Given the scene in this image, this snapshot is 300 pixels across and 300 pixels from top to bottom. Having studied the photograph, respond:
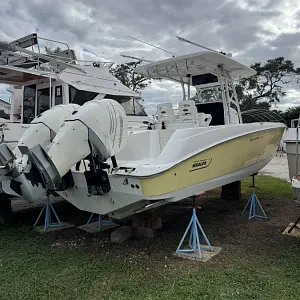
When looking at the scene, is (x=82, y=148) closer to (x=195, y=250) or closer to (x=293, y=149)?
(x=195, y=250)

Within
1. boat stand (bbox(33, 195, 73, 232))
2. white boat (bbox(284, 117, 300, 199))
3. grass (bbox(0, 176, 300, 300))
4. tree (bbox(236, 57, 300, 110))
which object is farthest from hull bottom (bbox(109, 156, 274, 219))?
tree (bbox(236, 57, 300, 110))

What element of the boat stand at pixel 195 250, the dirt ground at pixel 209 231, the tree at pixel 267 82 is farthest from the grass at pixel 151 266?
the tree at pixel 267 82

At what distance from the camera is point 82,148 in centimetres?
354

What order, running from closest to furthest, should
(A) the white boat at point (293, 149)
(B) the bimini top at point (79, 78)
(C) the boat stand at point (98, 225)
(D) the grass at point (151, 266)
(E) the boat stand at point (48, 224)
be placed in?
(D) the grass at point (151, 266)
(A) the white boat at point (293, 149)
(C) the boat stand at point (98, 225)
(E) the boat stand at point (48, 224)
(B) the bimini top at point (79, 78)

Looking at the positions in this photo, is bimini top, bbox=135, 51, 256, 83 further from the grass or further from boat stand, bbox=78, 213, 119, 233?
boat stand, bbox=78, 213, 119, 233

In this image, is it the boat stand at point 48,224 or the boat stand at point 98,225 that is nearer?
the boat stand at point 98,225

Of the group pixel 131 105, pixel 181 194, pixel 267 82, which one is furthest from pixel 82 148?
pixel 267 82

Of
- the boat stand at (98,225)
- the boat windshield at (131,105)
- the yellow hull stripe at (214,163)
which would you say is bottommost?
the boat stand at (98,225)

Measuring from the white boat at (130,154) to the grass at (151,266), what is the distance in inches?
25.7

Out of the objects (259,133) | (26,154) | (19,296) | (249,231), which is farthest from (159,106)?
(19,296)

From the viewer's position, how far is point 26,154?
3574 mm

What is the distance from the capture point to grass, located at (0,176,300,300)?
10.6 ft

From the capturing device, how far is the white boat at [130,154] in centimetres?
354

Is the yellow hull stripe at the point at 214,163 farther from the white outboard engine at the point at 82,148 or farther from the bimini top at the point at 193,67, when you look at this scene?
the bimini top at the point at 193,67
